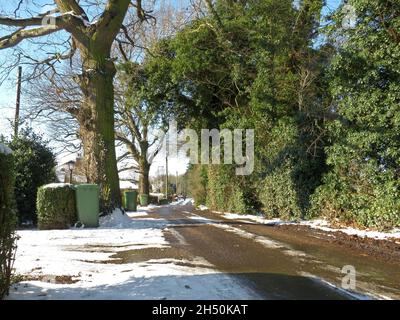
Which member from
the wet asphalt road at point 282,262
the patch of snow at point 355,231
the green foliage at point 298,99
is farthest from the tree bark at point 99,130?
the patch of snow at point 355,231

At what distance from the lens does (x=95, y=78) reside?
15.4 m

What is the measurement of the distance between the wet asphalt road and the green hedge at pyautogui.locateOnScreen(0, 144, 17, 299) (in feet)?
9.77

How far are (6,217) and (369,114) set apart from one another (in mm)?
8973

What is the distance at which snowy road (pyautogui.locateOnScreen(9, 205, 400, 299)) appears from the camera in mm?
5434

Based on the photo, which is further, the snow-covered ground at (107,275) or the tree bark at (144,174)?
the tree bark at (144,174)

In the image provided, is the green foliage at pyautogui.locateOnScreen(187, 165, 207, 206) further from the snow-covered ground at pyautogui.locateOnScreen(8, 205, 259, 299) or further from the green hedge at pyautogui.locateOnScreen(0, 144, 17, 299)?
the green hedge at pyautogui.locateOnScreen(0, 144, 17, 299)

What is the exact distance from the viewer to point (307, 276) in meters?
6.60

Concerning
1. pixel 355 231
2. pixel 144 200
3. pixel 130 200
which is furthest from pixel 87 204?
pixel 144 200

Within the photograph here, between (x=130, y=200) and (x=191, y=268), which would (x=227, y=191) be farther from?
(x=191, y=268)

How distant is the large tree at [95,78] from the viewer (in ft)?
49.8

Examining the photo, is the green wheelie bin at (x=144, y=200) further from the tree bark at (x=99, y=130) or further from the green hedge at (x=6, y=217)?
the green hedge at (x=6, y=217)

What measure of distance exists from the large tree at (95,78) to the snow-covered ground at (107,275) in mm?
5014

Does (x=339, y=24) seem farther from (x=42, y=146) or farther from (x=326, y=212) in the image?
(x=42, y=146)

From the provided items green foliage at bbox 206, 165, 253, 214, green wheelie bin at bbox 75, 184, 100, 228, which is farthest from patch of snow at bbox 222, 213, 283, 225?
green wheelie bin at bbox 75, 184, 100, 228
